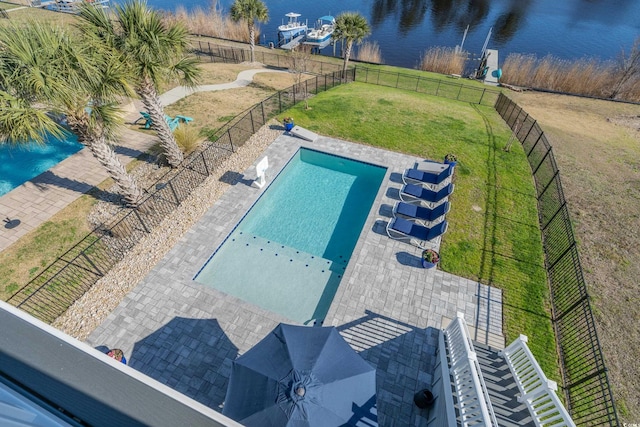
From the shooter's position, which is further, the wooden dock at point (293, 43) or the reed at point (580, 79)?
the wooden dock at point (293, 43)

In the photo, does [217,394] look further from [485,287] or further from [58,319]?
[485,287]

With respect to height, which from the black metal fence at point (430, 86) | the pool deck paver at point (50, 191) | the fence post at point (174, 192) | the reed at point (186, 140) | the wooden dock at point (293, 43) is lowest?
the pool deck paver at point (50, 191)

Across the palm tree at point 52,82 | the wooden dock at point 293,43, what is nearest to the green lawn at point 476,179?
the palm tree at point 52,82

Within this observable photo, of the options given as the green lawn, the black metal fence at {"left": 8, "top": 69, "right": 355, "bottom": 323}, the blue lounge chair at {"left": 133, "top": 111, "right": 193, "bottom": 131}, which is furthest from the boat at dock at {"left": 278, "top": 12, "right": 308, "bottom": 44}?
the black metal fence at {"left": 8, "top": 69, "right": 355, "bottom": 323}

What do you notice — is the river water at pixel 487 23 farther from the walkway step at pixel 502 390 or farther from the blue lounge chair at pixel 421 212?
the walkway step at pixel 502 390

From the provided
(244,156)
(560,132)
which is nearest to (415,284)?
(244,156)

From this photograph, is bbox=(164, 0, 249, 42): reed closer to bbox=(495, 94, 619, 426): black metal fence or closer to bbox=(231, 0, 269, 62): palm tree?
bbox=(231, 0, 269, 62): palm tree
